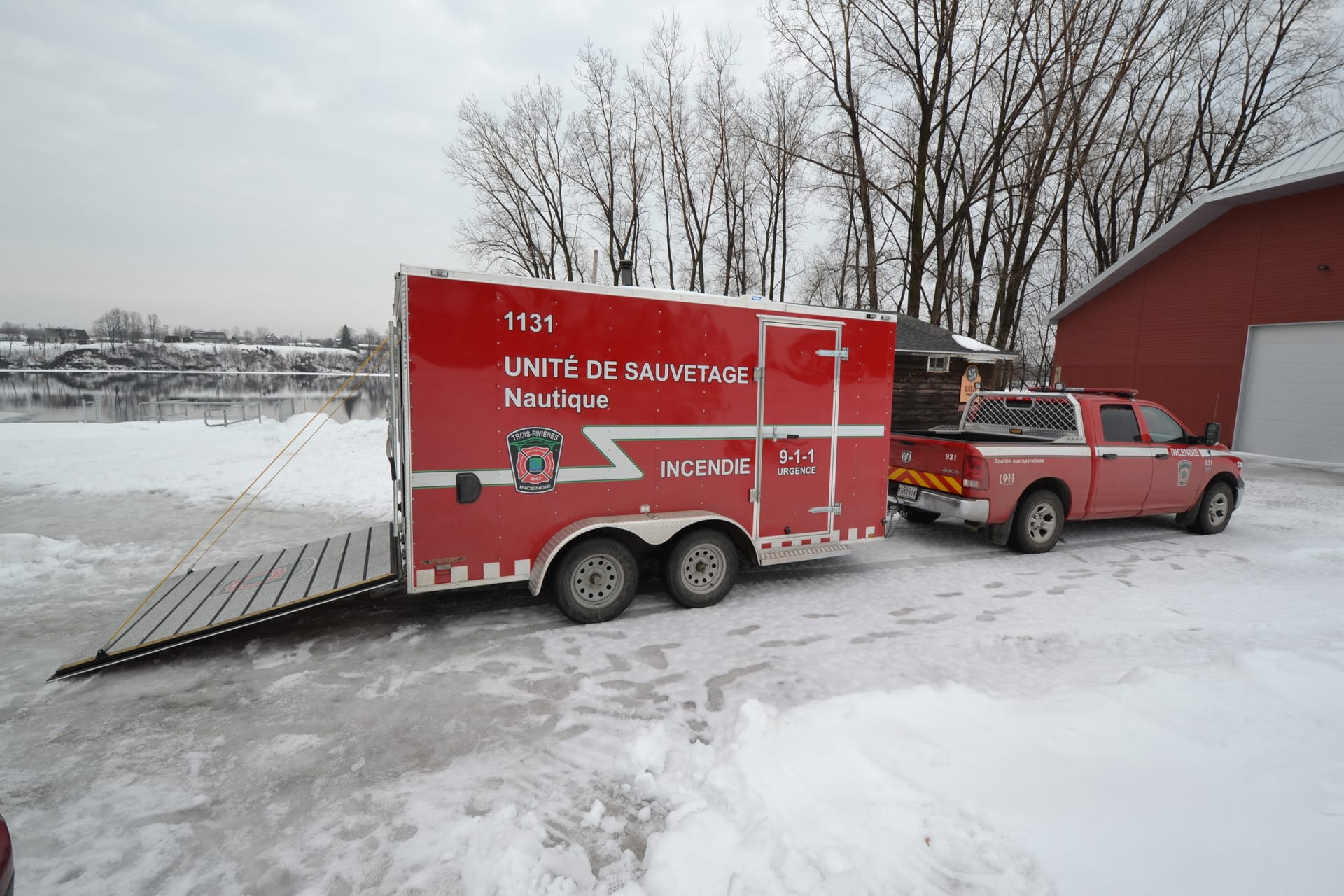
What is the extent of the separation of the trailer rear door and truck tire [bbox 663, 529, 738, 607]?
41 centimetres

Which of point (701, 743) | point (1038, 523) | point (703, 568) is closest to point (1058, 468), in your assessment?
point (1038, 523)

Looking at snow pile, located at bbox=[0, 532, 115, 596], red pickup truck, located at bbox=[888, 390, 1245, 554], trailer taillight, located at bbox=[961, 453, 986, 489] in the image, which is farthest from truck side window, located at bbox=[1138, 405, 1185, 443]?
snow pile, located at bbox=[0, 532, 115, 596]

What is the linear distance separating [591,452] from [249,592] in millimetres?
2885

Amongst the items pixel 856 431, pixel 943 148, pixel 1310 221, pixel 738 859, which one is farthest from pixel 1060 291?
pixel 738 859

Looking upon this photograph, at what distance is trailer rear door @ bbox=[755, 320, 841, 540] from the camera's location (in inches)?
222

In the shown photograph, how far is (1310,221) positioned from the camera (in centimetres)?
1568

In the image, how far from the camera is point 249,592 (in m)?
4.89

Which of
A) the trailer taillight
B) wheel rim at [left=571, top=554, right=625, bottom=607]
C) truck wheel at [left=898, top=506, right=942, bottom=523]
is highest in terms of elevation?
the trailer taillight

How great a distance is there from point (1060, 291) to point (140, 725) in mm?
Answer: 36861

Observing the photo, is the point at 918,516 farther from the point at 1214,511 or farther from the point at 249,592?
the point at 249,592

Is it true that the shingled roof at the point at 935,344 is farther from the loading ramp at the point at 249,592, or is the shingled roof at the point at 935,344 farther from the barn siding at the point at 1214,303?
the loading ramp at the point at 249,592

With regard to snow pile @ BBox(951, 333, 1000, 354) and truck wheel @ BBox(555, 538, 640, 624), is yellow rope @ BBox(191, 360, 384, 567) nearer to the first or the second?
truck wheel @ BBox(555, 538, 640, 624)

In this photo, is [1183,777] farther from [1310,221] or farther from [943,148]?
[943,148]

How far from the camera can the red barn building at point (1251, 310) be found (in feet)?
50.2
